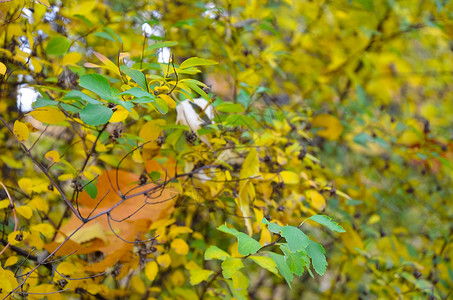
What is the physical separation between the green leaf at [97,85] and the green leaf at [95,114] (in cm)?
3

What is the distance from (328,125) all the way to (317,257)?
37.1 inches

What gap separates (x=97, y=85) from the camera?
0.66 meters

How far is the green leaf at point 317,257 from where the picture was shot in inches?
27.8

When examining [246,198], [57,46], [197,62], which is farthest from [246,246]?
[57,46]

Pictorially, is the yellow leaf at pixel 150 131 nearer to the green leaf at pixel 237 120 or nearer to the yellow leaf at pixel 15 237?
the green leaf at pixel 237 120

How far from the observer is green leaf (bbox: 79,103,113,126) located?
2.06ft

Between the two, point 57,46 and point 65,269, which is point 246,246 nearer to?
point 65,269

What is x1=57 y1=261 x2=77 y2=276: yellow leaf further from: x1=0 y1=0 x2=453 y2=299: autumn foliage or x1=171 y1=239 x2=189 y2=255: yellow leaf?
x1=171 y1=239 x2=189 y2=255: yellow leaf

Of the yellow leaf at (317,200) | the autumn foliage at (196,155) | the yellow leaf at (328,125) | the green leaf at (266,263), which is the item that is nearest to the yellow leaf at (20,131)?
the autumn foliage at (196,155)

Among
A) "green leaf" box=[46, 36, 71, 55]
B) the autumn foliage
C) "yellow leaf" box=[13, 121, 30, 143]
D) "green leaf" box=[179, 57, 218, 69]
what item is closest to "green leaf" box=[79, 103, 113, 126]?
the autumn foliage

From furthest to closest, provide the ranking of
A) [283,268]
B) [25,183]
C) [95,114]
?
[25,183] < [283,268] < [95,114]

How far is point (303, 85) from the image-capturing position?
2.07m

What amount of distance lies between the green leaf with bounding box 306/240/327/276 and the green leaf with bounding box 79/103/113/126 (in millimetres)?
460

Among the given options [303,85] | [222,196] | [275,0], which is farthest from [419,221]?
[222,196]
